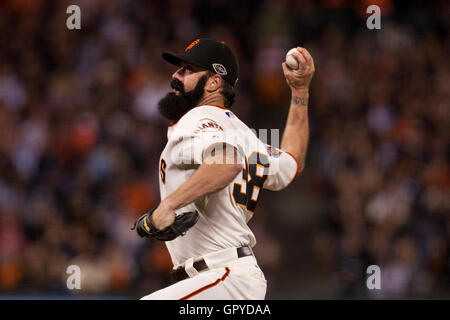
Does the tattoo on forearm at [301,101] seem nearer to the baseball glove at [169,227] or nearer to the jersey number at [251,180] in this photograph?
the jersey number at [251,180]

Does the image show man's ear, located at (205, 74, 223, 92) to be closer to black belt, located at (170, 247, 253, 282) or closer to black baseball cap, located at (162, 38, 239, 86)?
black baseball cap, located at (162, 38, 239, 86)

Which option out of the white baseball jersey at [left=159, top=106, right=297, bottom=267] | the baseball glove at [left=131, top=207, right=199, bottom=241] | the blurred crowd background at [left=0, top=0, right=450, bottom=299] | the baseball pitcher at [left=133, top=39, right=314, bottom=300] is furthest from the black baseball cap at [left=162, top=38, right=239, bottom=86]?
the blurred crowd background at [left=0, top=0, right=450, bottom=299]

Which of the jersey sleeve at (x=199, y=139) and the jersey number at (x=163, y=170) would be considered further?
the jersey number at (x=163, y=170)

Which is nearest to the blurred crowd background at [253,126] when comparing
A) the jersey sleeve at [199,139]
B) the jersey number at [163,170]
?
the jersey number at [163,170]

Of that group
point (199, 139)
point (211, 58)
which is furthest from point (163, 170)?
point (211, 58)

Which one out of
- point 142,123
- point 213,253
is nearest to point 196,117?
point 213,253

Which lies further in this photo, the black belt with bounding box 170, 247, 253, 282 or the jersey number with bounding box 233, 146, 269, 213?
the jersey number with bounding box 233, 146, 269, 213
